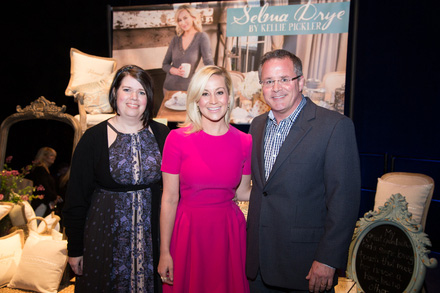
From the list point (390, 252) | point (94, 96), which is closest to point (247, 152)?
point (390, 252)

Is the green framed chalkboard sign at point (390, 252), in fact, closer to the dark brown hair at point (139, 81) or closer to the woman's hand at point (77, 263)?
the dark brown hair at point (139, 81)

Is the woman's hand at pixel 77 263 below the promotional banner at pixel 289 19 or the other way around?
below

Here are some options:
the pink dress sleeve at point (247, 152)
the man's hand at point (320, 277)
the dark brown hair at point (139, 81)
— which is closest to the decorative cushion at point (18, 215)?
the dark brown hair at point (139, 81)

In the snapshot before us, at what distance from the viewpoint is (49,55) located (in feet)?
17.9

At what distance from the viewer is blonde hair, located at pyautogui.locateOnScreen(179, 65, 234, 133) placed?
1.80 metres

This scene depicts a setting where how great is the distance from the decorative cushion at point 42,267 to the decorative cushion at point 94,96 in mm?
1275

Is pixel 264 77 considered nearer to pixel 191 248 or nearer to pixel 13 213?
pixel 191 248

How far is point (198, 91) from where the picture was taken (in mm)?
1812

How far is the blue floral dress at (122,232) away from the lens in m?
1.90

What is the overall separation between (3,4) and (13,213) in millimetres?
3507

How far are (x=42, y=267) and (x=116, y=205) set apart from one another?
5.85ft

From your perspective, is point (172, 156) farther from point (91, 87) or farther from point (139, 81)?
point (91, 87)

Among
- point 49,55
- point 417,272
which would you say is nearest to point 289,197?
point 417,272

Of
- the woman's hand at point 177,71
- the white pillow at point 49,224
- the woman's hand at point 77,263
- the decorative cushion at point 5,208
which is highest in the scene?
the woman's hand at point 177,71
